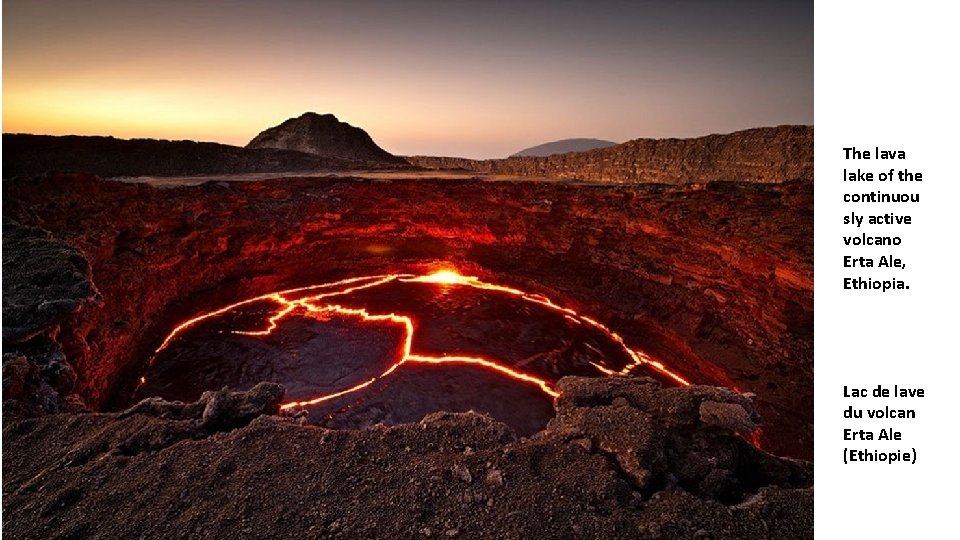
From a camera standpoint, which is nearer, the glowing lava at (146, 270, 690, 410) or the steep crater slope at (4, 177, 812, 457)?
the steep crater slope at (4, 177, 812, 457)

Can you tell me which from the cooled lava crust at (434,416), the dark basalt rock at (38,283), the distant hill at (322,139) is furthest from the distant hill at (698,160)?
the distant hill at (322,139)

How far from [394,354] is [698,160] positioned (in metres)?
17.6

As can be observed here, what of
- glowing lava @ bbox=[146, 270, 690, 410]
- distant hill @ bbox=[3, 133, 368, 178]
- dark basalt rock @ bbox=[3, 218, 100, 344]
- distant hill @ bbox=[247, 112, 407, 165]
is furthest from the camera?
distant hill @ bbox=[247, 112, 407, 165]

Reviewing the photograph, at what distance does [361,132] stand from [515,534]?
5988 cm

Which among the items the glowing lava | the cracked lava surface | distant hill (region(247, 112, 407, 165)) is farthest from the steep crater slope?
distant hill (region(247, 112, 407, 165))

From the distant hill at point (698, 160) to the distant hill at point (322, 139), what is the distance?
2808cm

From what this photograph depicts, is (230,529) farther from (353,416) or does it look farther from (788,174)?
(788,174)

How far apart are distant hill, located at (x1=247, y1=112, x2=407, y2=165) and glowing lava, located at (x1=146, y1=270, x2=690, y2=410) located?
3258 centimetres

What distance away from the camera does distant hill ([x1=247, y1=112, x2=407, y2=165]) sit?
167 feet

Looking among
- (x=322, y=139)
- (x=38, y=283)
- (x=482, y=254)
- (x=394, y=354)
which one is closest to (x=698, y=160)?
(x=482, y=254)

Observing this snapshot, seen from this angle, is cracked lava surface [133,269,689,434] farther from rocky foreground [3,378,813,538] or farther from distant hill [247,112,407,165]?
distant hill [247,112,407,165]

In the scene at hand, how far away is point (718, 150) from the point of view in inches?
816

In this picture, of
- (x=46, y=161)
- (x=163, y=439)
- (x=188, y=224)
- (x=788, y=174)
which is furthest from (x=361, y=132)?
(x=163, y=439)

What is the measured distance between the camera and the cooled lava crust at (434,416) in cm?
401
